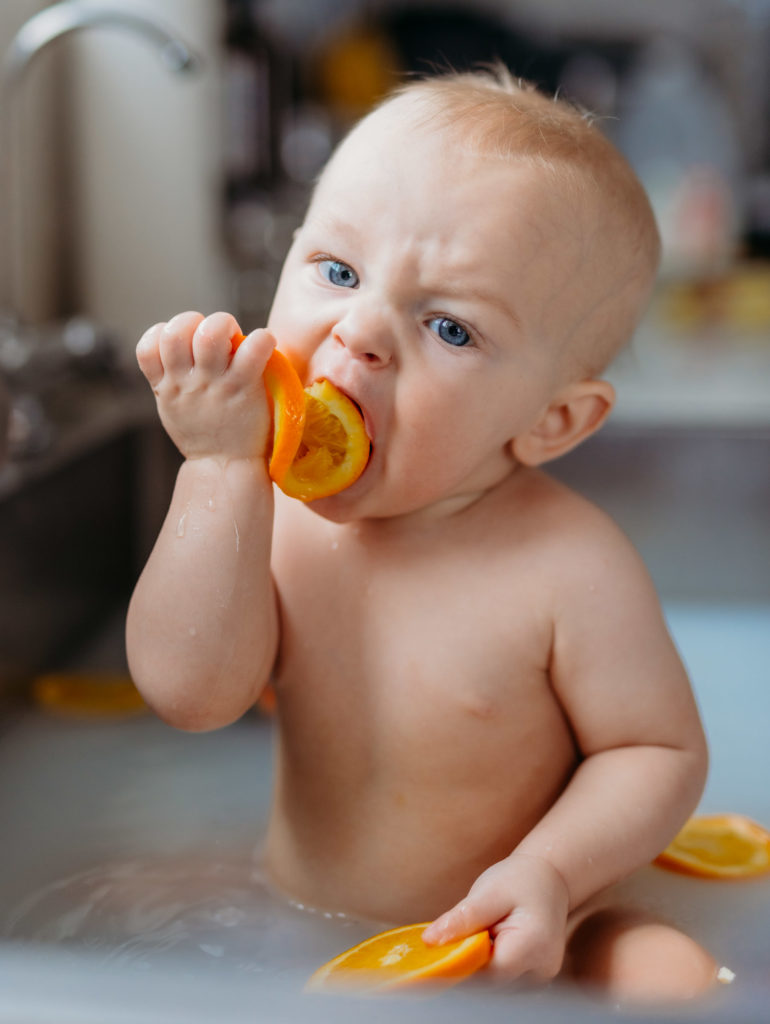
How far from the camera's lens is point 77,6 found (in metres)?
1.55

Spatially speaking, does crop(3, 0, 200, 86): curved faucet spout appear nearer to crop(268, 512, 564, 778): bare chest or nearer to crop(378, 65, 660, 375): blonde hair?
crop(378, 65, 660, 375): blonde hair

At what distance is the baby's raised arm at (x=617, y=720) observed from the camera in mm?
801

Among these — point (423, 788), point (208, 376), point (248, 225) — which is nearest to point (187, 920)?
point (423, 788)

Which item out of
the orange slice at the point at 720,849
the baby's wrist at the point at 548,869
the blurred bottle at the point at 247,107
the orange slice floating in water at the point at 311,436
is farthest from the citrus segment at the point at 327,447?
the blurred bottle at the point at 247,107

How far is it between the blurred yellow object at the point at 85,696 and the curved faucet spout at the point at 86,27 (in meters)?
0.71

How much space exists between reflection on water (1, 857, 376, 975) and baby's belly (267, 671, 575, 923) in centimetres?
4

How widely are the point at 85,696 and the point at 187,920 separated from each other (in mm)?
560

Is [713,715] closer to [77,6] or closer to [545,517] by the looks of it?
[545,517]

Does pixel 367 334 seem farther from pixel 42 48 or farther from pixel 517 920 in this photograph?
pixel 42 48

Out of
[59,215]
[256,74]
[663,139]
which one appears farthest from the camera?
→ [663,139]

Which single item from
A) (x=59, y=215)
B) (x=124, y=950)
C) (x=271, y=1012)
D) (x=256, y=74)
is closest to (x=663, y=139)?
(x=256, y=74)

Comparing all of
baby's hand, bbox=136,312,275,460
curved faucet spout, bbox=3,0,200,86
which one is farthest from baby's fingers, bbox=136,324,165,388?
curved faucet spout, bbox=3,0,200,86

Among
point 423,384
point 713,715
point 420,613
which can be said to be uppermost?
point 423,384

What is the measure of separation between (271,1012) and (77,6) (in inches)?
56.0
